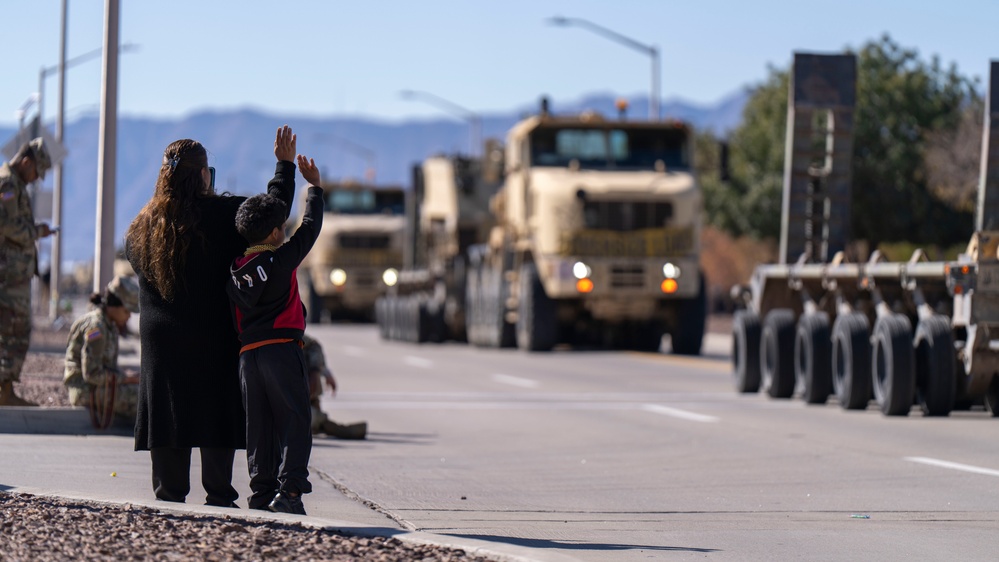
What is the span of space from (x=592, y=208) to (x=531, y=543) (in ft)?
65.9

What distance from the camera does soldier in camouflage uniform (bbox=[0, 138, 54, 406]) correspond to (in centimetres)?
1266

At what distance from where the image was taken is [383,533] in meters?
7.51

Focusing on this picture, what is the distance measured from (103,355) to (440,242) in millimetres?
25636

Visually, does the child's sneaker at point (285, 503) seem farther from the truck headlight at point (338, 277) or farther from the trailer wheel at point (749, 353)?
the truck headlight at point (338, 277)

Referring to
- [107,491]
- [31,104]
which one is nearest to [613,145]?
[31,104]

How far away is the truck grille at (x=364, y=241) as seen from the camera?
50.1m

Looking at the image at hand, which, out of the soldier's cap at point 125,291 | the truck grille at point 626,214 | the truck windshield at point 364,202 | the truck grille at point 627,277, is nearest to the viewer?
the soldier's cap at point 125,291

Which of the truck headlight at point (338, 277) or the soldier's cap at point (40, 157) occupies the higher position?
the soldier's cap at point (40, 157)

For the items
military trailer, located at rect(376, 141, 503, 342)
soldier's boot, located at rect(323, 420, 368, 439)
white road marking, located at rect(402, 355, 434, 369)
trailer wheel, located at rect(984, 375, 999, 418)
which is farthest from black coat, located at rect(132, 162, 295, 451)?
military trailer, located at rect(376, 141, 503, 342)

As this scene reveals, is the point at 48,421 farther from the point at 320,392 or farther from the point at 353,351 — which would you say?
the point at 353,351

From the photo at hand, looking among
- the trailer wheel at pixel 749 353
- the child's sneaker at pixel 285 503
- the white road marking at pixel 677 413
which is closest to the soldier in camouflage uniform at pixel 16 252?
the child's sneaker at pixel 285 503

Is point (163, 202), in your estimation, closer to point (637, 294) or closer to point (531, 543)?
point (531, 543)

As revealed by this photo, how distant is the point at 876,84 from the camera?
50.5 m

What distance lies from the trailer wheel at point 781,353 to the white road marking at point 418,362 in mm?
8460
